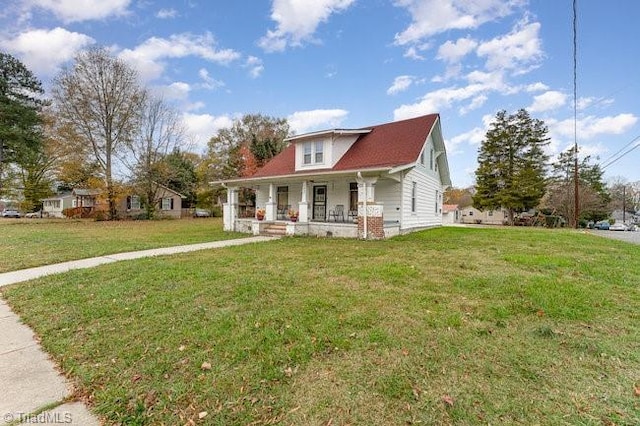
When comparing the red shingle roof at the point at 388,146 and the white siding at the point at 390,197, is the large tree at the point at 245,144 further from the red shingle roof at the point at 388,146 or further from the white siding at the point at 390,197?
the white siding at the point at 390,197

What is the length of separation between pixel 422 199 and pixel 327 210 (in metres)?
4.91

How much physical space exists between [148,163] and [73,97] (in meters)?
7.00

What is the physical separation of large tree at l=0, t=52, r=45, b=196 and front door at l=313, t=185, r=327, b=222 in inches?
922

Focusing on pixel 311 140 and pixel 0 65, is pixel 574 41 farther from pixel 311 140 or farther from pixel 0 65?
pixel 0 65

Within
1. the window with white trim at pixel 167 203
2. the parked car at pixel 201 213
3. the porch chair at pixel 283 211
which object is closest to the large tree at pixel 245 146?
the parked car at pixel 201 213

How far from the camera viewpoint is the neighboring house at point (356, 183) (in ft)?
38.5

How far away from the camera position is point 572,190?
31312 mm

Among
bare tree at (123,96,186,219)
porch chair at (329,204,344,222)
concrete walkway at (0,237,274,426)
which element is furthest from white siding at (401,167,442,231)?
bare tree at (123,96,186,219)

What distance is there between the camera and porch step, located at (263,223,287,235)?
13109mm

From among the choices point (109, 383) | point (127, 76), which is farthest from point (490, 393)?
point (127, 76)

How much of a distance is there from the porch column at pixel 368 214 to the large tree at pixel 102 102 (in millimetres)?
23484

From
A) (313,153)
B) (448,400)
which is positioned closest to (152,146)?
(313,153)

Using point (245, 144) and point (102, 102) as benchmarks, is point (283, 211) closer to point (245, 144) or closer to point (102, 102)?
point (102, 102)

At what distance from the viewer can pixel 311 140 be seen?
48.8 feet
